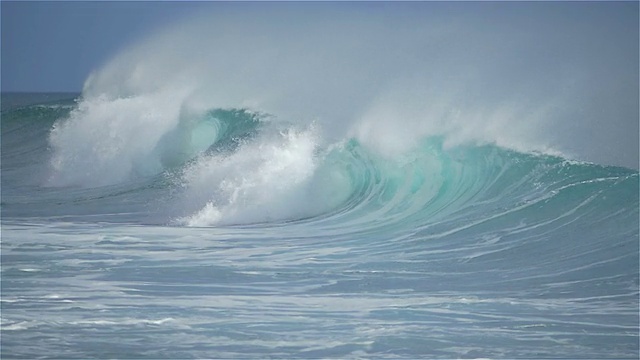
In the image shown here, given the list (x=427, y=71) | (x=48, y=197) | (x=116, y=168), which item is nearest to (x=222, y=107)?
(x=116, y=168)

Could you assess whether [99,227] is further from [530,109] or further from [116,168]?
[530,109]

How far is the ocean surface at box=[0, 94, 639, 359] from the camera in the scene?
19.0 ft

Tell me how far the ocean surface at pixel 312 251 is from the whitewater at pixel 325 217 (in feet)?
0.10

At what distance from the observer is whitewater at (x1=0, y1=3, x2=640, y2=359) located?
5.96 m

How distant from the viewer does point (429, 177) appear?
12.5 m

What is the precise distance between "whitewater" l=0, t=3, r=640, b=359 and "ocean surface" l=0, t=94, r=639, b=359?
31mm

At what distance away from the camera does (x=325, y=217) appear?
11250 millimetres

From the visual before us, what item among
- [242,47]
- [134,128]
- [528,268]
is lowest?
[528,268]

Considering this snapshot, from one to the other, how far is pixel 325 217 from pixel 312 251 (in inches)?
91.4

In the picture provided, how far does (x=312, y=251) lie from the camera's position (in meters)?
8.95

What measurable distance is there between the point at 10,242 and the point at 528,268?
17.0ft

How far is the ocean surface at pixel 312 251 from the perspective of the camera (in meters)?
5.80

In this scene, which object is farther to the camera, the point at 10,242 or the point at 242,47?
the point at 242,47

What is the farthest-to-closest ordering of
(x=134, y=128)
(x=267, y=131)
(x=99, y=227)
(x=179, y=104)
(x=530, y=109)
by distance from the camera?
(x=179, y=104), (x=134, y=128), (x=267, y=131), (x=530, y=109), (x=99, y=227)
